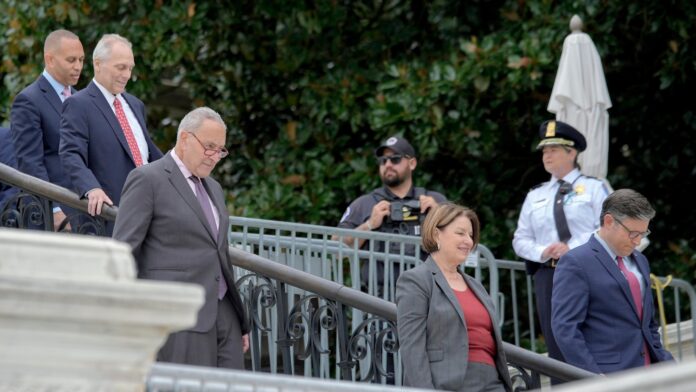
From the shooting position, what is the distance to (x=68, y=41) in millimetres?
8367

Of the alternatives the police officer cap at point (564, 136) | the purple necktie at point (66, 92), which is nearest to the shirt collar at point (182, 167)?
the purple necktie at point (66, 92)

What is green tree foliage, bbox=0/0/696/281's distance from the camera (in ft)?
39.7

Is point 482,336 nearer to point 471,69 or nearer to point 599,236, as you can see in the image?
point 599,236

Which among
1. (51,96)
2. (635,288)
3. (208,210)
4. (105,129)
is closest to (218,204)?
(208,210)

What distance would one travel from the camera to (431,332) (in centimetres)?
654

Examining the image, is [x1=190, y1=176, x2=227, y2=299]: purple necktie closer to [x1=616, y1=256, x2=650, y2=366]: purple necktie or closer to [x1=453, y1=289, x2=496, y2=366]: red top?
[x1=453, y1=289, x2=496, y2=366]: red top

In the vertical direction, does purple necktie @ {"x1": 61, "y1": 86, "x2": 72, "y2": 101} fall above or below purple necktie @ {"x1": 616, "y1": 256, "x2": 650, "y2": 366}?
above

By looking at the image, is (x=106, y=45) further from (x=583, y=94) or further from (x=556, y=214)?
(x=583, y=94)

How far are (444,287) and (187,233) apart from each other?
1184mm

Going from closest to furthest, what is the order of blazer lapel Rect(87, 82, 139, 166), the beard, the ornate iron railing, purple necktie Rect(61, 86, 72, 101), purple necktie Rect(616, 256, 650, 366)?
purple necktie Rect(616, 256, 650, 366) → the ornate iron railing → blazer lapel Rect(87, 82, 139, 166) → purple necktie Rect(61, 86, 72, 101) → the beard

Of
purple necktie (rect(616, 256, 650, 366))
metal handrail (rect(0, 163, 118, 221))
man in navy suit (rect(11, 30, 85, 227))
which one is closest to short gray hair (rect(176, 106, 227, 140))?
metal handrail (rect(0, 163, 118, 221))

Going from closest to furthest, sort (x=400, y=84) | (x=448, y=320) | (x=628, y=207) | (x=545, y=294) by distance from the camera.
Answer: (x=448, y=320), (x=628, y=207), (x=545, y=294), (x=400, y=84)

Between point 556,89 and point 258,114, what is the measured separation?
430cm

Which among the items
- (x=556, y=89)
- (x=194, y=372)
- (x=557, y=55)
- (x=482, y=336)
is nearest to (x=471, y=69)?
(x=557, y=55)
